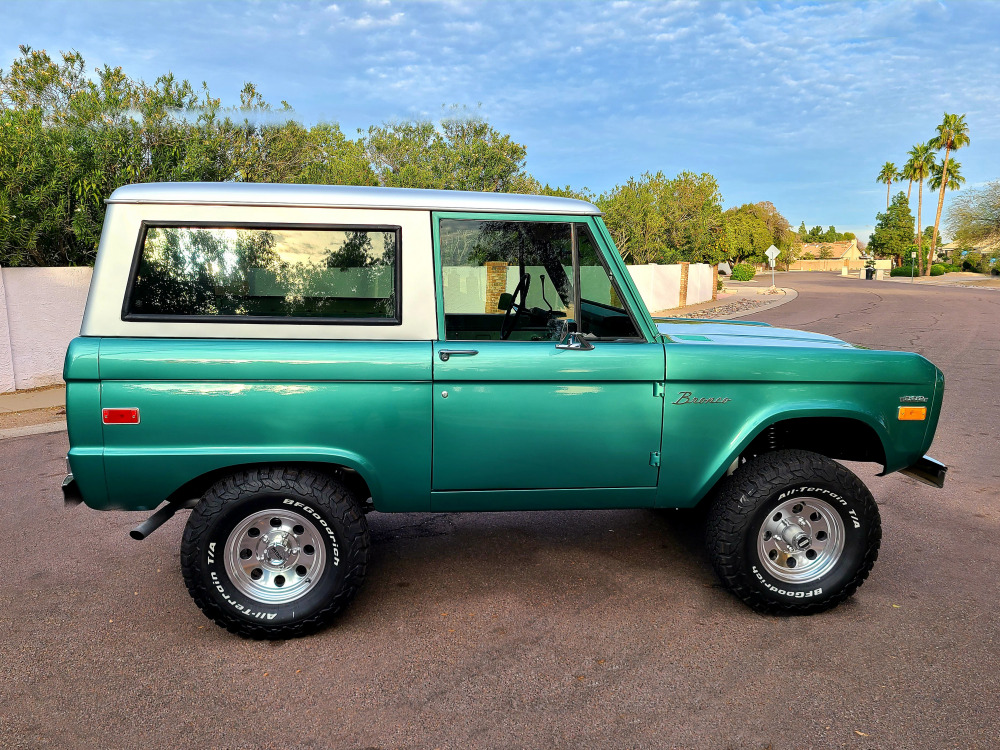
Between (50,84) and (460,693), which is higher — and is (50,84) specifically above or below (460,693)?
above

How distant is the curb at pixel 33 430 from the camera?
7.59 m

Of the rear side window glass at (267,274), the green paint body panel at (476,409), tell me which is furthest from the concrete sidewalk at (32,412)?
the rear side window glass at (267,274)

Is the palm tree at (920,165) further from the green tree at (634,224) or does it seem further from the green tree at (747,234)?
the green tree at (634,224)

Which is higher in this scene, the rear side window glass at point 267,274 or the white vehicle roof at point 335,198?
the white vehicle roof at point 335,198

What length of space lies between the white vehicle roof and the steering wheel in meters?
0.43

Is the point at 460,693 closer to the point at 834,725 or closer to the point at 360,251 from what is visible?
the point at 834,725

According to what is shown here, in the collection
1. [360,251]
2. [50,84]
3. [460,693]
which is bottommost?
[460,693]

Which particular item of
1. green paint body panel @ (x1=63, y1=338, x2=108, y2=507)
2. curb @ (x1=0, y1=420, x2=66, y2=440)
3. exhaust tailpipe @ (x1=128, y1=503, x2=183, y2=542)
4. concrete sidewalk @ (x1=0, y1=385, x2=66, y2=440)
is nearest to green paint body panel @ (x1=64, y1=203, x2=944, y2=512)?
green paint body panel @ (x1=63, y1=338, x2=108, y2=507)

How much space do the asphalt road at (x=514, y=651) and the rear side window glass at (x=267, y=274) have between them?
4.99ft

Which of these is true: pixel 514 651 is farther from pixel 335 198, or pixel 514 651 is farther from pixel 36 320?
pixel 36 320

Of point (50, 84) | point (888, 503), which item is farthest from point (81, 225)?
point (888, 503)

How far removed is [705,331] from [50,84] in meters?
14.2

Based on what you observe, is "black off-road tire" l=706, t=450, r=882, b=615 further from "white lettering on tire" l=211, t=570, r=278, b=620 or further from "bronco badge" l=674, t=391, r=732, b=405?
"white lettering on tire" l=211, t=570, r=278, b=620

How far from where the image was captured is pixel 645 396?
3.52m
